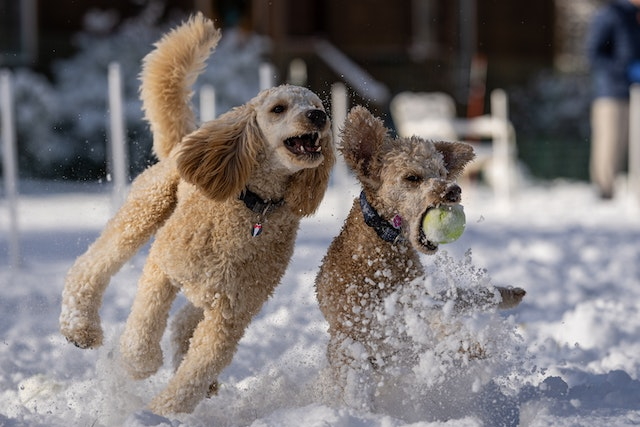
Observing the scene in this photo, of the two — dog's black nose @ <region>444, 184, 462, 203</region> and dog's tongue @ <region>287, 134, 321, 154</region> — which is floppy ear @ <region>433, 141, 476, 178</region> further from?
dog's tongue @ <region>287, 134, 321, 154</region>

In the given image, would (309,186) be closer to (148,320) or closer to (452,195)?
(452,195)

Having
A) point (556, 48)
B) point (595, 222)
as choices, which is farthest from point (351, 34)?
point (595, 222)

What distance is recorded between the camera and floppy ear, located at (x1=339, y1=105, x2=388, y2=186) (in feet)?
12.8

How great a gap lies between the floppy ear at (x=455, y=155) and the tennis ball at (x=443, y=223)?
0.45 meters

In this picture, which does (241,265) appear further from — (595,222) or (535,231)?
(595,222)

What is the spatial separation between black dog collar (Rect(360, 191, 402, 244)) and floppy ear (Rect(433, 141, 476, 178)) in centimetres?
38

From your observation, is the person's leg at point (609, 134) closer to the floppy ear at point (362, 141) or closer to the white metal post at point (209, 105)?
the white metal post at point (209, 105)

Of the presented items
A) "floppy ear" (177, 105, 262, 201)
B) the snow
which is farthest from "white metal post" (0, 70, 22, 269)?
"floppy ear" (177, 105, 262, 201)

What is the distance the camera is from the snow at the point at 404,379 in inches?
143

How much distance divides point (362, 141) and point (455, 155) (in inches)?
15.1

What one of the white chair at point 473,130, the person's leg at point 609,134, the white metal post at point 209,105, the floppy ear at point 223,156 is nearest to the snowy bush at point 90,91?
the white chair at point 473,130

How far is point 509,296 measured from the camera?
3.89 metres

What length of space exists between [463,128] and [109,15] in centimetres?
553

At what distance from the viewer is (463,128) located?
43.4 feet
